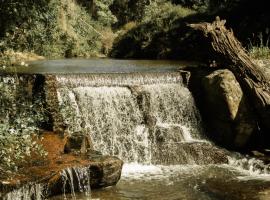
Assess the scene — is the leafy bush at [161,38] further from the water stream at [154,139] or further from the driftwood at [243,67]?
the water stream at [154,139]

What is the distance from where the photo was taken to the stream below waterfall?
32.2 feet

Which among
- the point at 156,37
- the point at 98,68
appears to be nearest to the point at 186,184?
the point at 98,68

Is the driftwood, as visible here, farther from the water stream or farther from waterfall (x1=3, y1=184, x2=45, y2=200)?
waterfall (x1=3, y1=184, x2=45, y2=200)

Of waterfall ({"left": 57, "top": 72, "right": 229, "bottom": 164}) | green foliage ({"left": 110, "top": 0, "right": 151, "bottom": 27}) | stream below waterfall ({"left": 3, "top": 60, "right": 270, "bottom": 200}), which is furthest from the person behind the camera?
green foliage ({"left": 110, "top": 0, "right": 151, "bottom": 27})

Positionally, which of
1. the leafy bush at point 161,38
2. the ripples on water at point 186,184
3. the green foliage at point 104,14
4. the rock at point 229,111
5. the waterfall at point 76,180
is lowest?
the ripples on water at point 186,184

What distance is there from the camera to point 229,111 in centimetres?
1320

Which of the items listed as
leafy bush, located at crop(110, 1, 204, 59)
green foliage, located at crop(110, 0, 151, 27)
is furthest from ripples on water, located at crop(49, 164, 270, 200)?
green foliage, located at crop(110, 0, 151, 27)

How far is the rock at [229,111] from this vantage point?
13125 mm

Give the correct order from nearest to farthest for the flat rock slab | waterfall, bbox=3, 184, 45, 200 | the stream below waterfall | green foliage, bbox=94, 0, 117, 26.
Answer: waterfall, bbox=3, 184, 45, 200 < the flat rock slab < the stream below waterfall < green foliage, bbox=94, 0, 117, 26

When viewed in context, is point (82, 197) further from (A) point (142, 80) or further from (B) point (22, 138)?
(A) point (142, 80)

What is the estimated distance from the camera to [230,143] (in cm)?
1329

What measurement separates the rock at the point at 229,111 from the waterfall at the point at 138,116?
0.70 m

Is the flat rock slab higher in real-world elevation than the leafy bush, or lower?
lower

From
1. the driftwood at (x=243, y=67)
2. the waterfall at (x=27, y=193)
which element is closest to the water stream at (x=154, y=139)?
the waterfall at (x=27, y=193)
